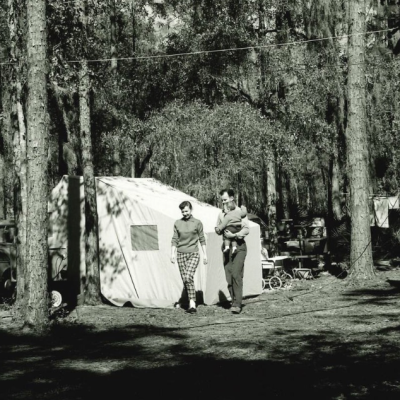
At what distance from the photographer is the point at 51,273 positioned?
1414 centimetres

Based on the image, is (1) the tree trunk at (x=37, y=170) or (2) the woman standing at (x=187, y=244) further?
(2) the woman standing at (x=187, y=244)

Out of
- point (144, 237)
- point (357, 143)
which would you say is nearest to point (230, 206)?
point (144, 237)

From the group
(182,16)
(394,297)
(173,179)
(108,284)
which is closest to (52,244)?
(108,284)

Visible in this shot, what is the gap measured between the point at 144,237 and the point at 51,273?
185 cm

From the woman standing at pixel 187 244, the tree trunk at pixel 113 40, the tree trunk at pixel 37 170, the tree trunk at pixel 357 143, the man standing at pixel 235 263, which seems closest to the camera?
the tree trunk at pixel 37 170

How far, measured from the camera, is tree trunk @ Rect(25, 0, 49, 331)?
1024cm

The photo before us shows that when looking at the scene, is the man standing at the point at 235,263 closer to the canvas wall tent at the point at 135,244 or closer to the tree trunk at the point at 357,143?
the canvas wall tent at the point at 135,244

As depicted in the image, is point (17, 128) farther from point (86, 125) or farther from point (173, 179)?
point (173, 179)

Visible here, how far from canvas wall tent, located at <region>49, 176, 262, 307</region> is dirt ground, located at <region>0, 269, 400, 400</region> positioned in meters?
0.68

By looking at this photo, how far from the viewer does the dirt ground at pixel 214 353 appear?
6.53 metres

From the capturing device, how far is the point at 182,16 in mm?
24531

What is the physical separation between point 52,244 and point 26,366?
6.81 metres

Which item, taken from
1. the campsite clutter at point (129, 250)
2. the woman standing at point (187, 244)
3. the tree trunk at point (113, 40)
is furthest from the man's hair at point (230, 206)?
the tree trunk at point (113, 40)

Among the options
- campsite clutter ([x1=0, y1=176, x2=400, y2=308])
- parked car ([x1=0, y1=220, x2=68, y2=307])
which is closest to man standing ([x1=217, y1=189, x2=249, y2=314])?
campsite clutter ([x1=0, y1=176, x2=400, y2=308])
